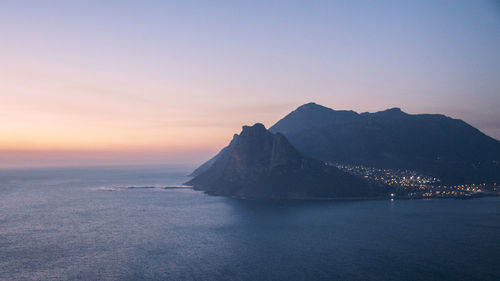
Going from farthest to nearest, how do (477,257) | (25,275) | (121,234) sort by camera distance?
1. (121,234)
2. (477,257)
3. (25,275)

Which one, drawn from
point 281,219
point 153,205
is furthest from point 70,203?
point 281,219

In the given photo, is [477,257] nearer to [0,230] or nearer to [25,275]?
[25,275]

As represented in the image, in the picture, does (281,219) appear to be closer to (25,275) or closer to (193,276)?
(193,276)

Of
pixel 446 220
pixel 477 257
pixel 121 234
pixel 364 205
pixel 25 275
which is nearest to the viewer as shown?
pixel 25 275

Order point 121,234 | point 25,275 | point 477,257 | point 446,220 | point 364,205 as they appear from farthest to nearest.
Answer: point 364,205
point 446,220
point 121,234
point 477,257
point 25,275

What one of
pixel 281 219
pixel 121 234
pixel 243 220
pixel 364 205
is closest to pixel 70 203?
pixel 121 234

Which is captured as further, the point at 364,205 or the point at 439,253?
the point at 364,205
